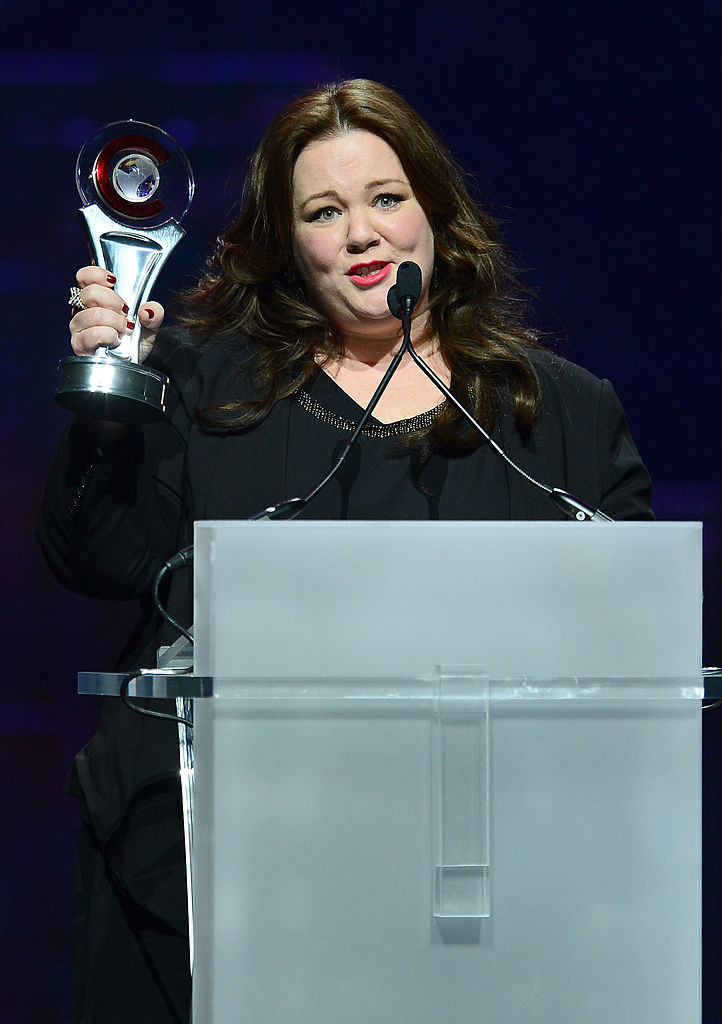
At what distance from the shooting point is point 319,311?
151 cm

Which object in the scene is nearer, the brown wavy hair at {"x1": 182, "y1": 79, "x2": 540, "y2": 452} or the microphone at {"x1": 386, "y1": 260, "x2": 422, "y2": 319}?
the microphone at {"x1": 386, "y1": 260, "x2": 422, "y2": 319}

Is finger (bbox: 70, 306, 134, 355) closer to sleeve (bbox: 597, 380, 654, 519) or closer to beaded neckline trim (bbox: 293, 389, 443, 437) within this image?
beaded neckline trim (bbox: 293, 389, 443, 437)

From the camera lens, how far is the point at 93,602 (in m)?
2.06

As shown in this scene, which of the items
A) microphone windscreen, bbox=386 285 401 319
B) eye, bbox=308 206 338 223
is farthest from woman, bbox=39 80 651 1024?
microphone windscreen, bbox=386 285 401 319

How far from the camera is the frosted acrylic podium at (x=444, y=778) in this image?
2.56 ft

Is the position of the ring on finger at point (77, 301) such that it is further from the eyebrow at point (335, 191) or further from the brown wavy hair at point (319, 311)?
the eyebrow at point (335, 191)

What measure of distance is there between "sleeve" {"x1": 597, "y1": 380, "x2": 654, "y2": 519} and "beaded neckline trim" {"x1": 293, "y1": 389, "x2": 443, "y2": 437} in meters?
0.19

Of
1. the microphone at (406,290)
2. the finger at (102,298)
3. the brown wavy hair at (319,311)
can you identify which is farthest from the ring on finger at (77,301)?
the microphone at (406,290)

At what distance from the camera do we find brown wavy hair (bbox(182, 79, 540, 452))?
4.70 ft

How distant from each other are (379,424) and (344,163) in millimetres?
304

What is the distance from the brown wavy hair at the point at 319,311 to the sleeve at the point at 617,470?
0.09 m

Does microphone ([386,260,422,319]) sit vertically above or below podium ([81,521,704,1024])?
above

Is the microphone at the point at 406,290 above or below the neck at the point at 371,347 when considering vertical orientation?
below

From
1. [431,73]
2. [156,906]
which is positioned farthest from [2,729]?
[431,73]
